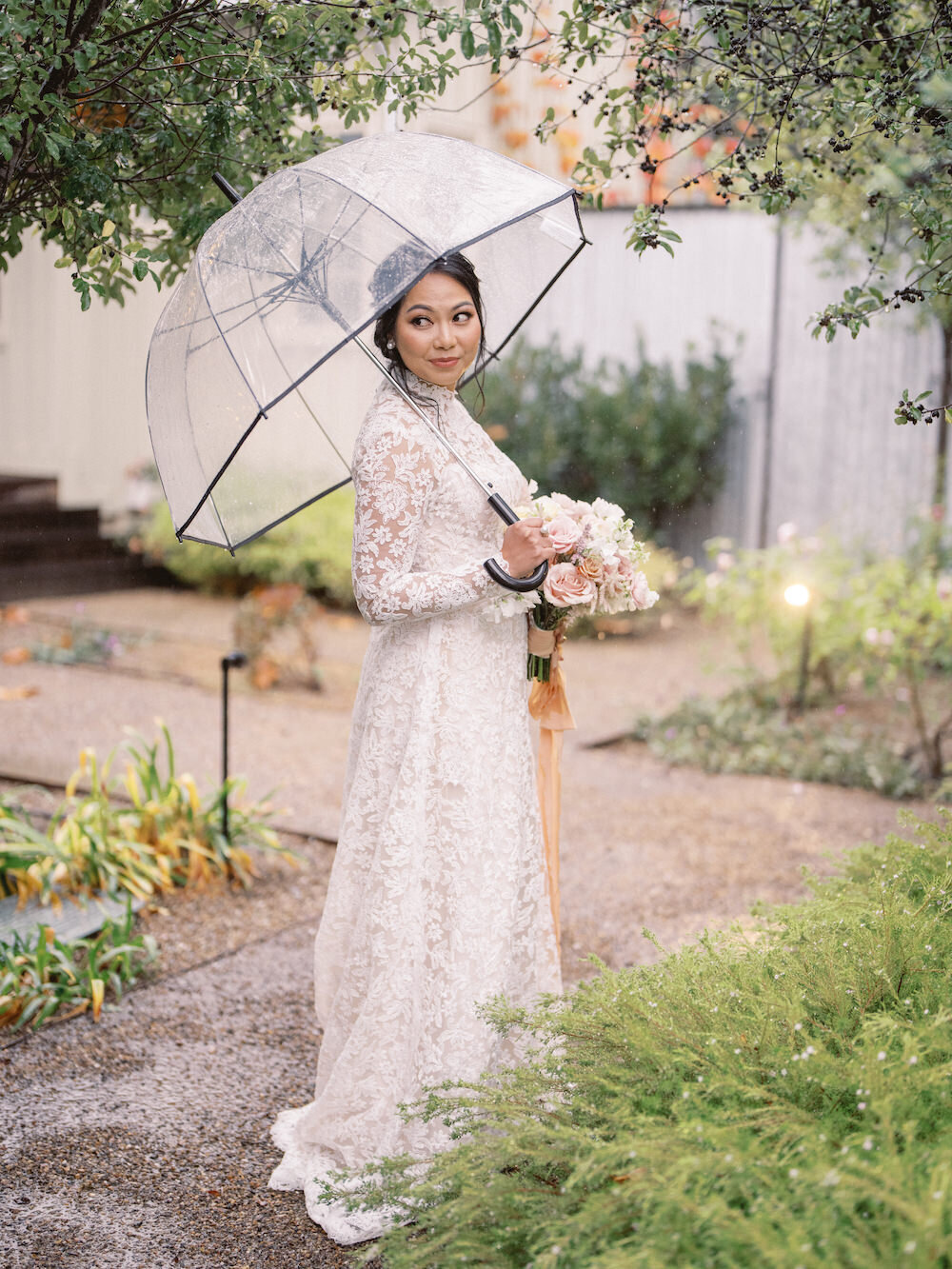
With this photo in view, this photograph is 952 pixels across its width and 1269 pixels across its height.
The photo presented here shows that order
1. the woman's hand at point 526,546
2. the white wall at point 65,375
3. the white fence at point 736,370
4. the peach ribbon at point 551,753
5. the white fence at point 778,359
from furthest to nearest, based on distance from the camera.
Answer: the white fence at point 778,359, the white fence at point 736,370, the white wall at point 65,375, the peach ribbon at point 551,753, the woman's hand at point 526,546

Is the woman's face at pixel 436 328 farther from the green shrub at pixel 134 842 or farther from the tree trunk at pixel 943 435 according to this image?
the tree trunk at pixel 943 435

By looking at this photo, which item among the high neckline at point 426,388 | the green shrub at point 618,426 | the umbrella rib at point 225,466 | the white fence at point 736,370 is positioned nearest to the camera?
the umbrella rib at point 225,466

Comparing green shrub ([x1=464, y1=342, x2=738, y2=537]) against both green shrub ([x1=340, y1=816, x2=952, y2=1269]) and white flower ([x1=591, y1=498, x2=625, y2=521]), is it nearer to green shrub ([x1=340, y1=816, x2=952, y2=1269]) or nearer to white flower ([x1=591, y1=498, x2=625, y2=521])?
white flower ([x1=591, y1=498, x2=625, y2=521])

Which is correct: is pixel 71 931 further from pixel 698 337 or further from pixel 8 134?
pixel 698 337

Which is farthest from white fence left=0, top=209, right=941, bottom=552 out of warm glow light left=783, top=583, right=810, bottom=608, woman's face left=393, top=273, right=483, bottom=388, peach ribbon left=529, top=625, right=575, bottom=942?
woman's face left=393, top=273, right=483, bottom=388

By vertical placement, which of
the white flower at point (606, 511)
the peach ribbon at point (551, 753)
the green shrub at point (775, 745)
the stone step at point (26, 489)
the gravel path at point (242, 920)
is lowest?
the gravel path at point (242, 920)

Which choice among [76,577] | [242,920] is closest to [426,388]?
[242,920]

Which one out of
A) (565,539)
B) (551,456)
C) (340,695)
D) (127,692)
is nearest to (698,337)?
(551,456)

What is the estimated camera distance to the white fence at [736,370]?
30.8ft

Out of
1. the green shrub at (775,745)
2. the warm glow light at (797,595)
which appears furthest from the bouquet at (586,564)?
Result: the warm glow light at (797,595)

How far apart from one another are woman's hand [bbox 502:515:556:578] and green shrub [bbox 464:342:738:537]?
7.60m

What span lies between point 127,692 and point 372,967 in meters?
5.22

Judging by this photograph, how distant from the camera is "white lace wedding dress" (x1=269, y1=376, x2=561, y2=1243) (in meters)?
2.60

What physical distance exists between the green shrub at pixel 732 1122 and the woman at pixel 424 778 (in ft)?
0.63
